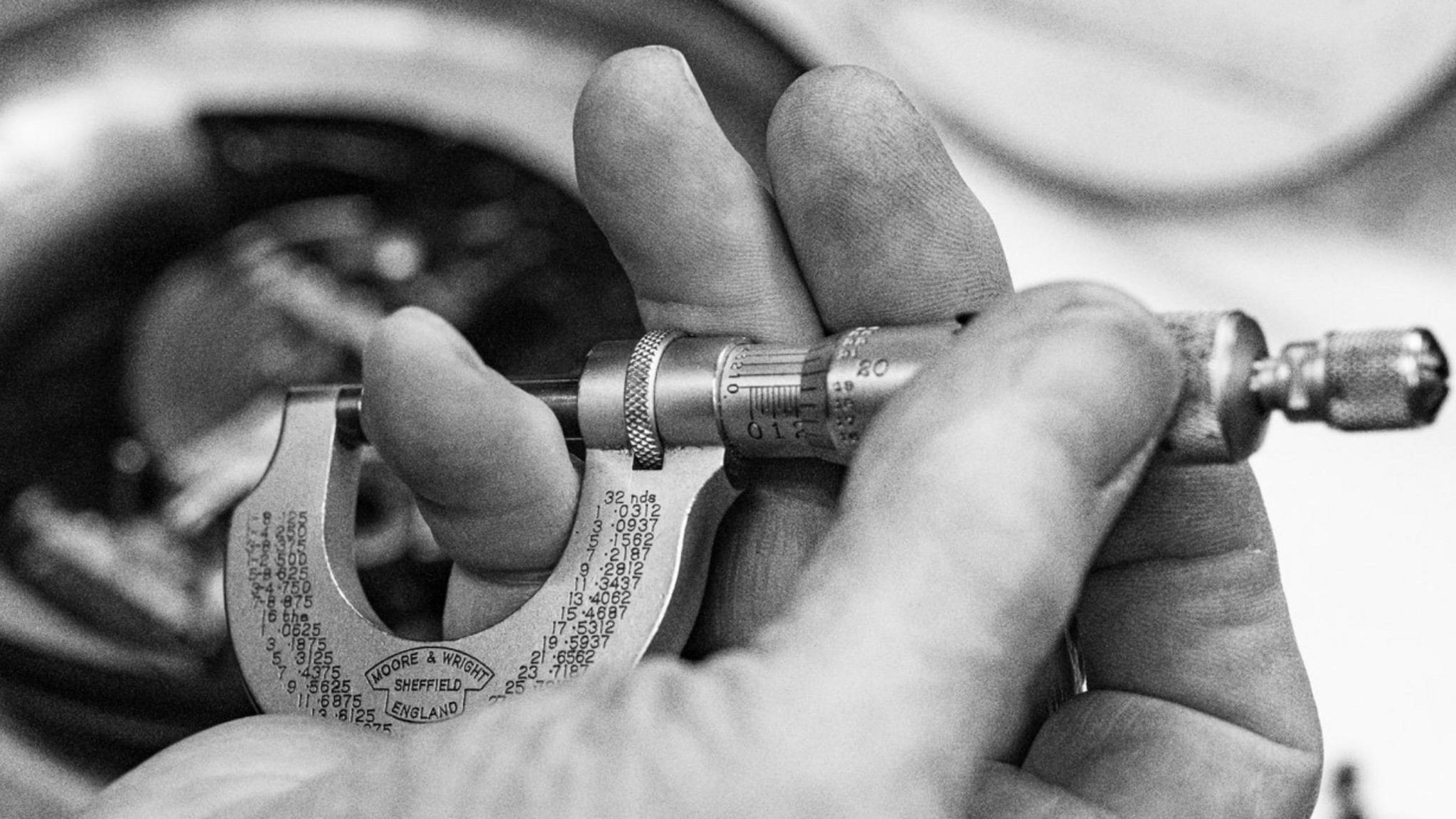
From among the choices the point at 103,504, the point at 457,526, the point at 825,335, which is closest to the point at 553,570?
the point at 457,526

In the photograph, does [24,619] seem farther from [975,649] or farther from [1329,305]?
[1329,305]

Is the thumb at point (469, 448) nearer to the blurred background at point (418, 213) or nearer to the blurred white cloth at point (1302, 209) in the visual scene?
the blurred background at point (418, 213)

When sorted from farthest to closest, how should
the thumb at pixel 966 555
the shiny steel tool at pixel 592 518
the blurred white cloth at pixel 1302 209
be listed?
1. the blurred white cloth at pixel 1302 209
2. the shiny steel tool at pixel 592 518
3. the thumb at pixel 966 555

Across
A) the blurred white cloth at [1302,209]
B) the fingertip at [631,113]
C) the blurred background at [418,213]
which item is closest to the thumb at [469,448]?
the fingertip at [631,113]

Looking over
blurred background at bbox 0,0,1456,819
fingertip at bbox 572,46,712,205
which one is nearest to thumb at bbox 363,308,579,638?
fingertip at bbox 572,46,712,205

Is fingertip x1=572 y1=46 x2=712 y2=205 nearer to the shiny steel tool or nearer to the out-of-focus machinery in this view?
the shiny steel tool

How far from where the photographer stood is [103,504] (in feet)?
2.67

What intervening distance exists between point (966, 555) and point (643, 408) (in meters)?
0.20

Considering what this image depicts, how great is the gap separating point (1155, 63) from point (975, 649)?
0.53 metres

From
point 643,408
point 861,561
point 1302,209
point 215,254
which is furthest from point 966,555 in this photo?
point 215,254

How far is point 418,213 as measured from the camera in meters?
0.82

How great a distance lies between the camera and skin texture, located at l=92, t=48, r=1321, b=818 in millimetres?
343

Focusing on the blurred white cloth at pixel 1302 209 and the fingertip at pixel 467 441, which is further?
the blurred white cloth at pixel 1302 209

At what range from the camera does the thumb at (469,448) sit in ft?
1.64
